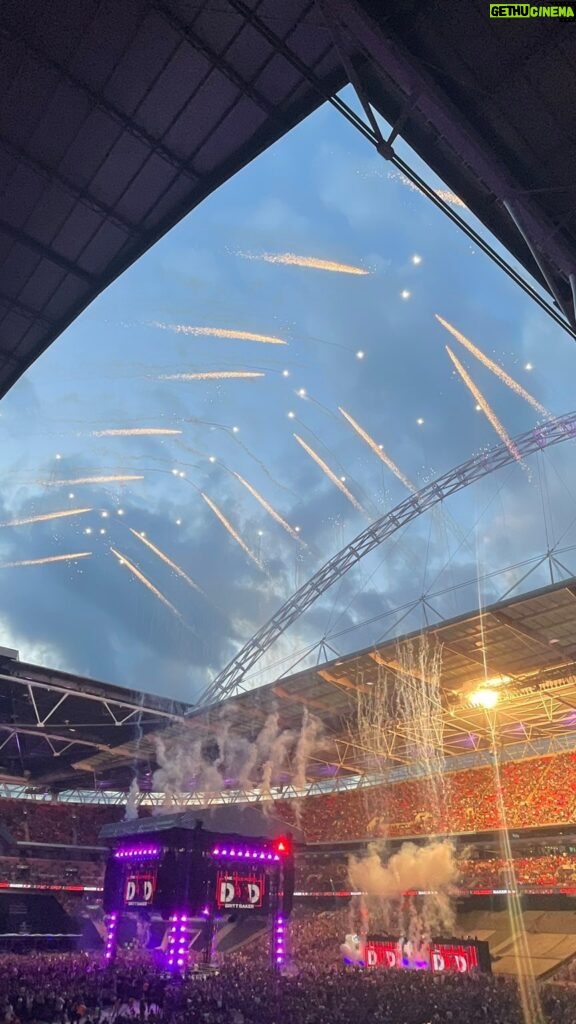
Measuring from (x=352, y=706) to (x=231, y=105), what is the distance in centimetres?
2475

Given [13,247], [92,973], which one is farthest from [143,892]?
[13,247]

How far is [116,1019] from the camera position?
11594 mm

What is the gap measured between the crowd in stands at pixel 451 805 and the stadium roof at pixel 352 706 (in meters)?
1.35

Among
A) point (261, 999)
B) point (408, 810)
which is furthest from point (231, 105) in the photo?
point (408, 810)

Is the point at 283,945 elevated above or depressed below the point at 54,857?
below

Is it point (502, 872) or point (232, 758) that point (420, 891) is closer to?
point (502, 872)

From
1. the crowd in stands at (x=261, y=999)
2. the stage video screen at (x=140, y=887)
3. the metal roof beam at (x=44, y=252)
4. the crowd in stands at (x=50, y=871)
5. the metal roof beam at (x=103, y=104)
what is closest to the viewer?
the metal roof beam at (x=103, y=104)

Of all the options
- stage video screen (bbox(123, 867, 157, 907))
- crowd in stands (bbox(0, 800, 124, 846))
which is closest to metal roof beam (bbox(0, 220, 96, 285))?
stage video screen (bbox(123, 867, 157, 907))

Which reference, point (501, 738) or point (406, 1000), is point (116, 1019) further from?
point (501, 738)

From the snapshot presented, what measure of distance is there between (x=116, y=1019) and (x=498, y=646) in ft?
49.7

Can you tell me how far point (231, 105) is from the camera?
6.19m

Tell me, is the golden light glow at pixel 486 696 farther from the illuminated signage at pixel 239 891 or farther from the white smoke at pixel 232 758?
the illuminated signage at pixel 239 891

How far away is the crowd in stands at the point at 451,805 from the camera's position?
29.9 m

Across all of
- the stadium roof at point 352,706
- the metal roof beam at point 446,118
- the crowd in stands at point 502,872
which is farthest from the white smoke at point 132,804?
the metal roof beam at point 446,118
